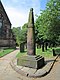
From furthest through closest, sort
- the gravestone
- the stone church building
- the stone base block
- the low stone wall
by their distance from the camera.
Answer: the stone church building → the low stone wall → the gravestone → the stone base block

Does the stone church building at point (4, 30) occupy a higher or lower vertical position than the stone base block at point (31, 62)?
higher

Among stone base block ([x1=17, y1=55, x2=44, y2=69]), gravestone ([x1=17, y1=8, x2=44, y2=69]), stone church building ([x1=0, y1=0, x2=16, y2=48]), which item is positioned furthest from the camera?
stone church building ([x1=0, y1=0, x2=16, y2=48])

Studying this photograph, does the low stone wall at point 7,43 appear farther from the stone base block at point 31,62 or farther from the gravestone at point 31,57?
the stone base block at point 31,62

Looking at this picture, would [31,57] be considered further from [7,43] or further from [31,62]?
[7,43]

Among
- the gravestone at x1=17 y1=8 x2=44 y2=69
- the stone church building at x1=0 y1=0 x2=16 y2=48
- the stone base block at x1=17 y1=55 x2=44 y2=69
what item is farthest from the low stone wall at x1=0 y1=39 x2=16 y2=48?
the stone base block at x1=17 y1=55 x2=44 y2=69

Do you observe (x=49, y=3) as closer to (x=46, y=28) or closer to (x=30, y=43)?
(x=46, y=28)

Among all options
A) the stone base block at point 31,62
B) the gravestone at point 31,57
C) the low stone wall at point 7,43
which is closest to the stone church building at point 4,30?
the low stone wall at point 7,43

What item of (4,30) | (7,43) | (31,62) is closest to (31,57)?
(31,62)

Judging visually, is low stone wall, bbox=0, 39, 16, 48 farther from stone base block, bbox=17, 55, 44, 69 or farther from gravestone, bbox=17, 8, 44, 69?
stone base block, bbox=17, 55, 44, 69

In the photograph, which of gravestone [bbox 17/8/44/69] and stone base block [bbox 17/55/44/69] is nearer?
stone base block [bbox 17/55/44/69]

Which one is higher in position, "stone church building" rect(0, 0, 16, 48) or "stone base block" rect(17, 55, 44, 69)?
"stone church building" rect(0, 0, 16, 48)

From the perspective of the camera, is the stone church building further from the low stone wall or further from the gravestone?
the gravestone

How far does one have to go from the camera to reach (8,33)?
124ft

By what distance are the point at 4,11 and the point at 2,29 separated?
4.06m
